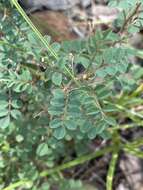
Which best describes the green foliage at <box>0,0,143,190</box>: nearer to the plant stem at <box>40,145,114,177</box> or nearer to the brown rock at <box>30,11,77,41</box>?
the plant stem at <box>40,145,114,177</box>

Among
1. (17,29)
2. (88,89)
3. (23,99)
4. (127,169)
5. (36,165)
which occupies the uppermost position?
(17,29)

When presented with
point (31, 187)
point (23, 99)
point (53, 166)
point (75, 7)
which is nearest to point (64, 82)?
point (23, 99)

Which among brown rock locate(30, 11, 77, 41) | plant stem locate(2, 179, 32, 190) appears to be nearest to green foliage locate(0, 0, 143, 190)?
plant stem locate(2, 179, 32, 190)

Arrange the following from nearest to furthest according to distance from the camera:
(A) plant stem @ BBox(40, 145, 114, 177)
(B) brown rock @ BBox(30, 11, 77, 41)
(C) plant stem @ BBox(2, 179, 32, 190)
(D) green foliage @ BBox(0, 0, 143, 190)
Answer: (D) green foliage @ BBox(0, 0, 143, 190) → (C) plant stem @ BBox(2, 179, 32, 190) → (A) plant stem @ BBox(40, 145, 114, 177) → (B) brown rock @ BBox(30, 11, 77, 41)

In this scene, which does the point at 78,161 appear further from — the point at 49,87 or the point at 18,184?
the point at 49,87

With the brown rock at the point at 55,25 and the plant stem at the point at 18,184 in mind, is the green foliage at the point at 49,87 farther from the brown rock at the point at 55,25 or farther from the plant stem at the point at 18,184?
the brown rock at the point at 55,25

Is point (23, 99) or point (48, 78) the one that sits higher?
point (48, 78)

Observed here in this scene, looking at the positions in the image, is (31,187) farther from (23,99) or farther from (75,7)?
(75,7)

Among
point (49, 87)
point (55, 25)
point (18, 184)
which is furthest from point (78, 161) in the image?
point (55, 25)

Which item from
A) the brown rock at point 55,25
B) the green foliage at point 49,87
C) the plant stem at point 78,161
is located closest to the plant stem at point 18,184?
the green foliage at point 49,87
